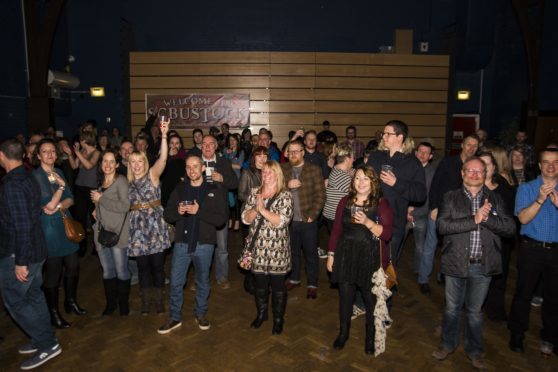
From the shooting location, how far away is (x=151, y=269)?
4090 mm

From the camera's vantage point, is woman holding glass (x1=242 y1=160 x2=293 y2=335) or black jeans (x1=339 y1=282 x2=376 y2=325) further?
woman holding glass (x1=242 y1=160 x2=293 y2=335)

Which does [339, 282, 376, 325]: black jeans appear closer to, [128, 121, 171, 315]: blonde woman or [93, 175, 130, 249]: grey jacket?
[128, 121, 171, 315]: blonde woman

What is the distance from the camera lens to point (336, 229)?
11.2 ft

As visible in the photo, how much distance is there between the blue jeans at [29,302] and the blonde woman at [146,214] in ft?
2.78

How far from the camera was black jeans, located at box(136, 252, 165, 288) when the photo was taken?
13.1ft

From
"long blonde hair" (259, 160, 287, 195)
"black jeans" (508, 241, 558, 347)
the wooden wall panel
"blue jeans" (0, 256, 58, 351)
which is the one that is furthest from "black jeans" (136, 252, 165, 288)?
the wooden wall panel

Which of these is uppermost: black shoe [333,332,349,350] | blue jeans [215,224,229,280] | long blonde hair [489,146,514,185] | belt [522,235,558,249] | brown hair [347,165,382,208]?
long blonde hair [489,146,514,185]

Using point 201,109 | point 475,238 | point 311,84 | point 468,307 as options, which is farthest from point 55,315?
point 311,84

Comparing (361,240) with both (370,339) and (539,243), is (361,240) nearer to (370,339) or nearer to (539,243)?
(370,339)

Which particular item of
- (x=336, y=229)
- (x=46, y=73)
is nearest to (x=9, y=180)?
(x=336, y=229)

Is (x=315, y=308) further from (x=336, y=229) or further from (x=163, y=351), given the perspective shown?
(x=163, y=351)

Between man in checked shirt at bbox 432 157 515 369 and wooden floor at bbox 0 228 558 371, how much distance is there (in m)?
0.48

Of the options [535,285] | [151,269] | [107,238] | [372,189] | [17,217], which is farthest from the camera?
[151,269]

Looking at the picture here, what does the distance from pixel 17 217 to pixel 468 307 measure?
11.8 ft
